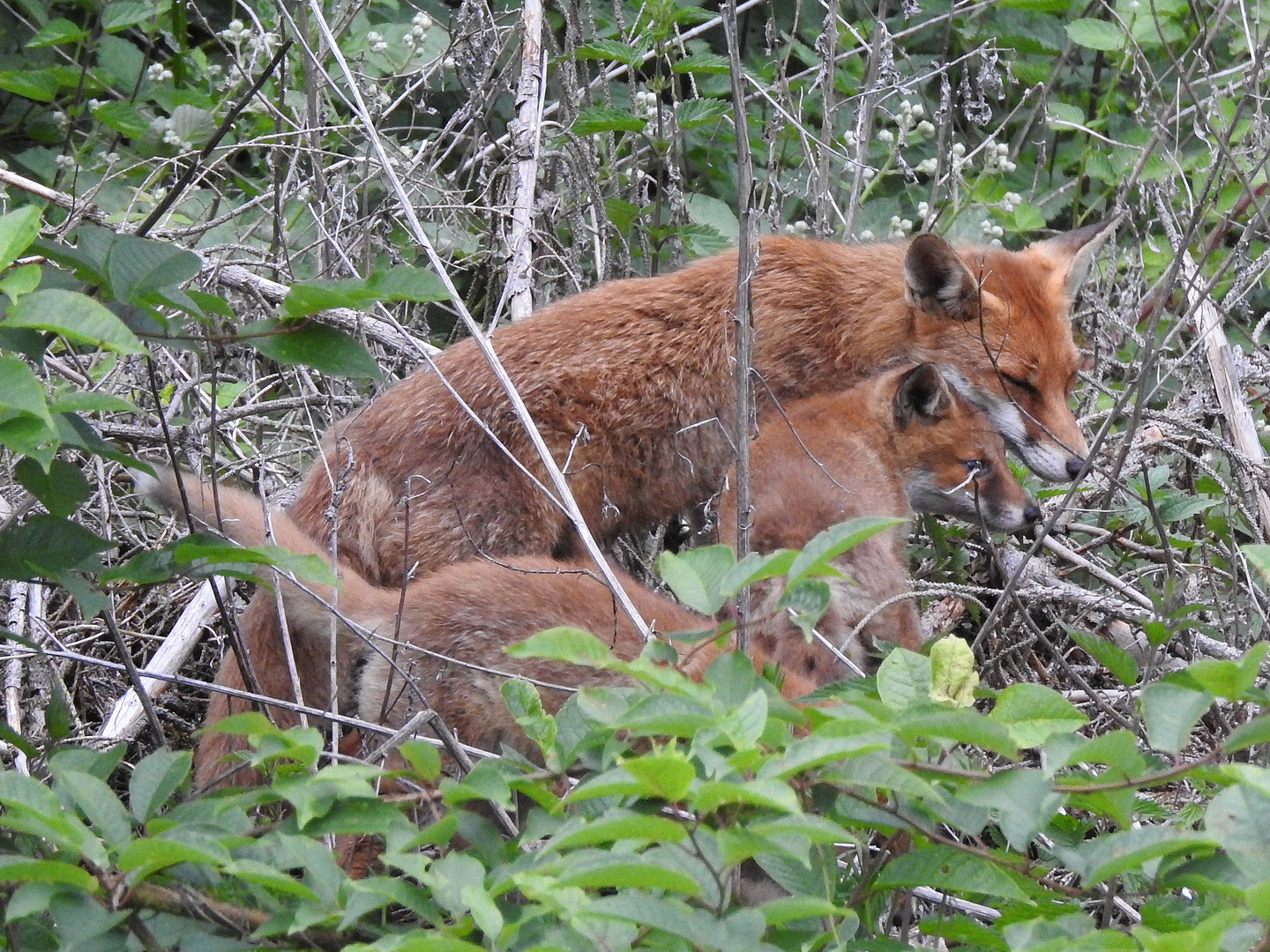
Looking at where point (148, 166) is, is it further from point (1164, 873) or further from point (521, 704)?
point (1164, 873)

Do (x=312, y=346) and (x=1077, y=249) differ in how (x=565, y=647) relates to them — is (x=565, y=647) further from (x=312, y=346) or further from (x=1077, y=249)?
(x=1077, y=249)

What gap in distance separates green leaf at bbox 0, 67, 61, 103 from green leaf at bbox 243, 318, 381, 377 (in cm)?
456

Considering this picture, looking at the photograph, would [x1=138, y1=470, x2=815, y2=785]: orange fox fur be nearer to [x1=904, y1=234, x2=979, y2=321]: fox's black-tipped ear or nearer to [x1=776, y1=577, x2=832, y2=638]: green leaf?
[x1=776, y1=577, x2=832, y2=638]: green leaf

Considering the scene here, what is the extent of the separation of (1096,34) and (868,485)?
11.4ft

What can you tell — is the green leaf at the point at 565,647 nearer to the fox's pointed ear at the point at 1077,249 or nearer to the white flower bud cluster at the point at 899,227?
the fox's pointed ear at the point at 1077,249

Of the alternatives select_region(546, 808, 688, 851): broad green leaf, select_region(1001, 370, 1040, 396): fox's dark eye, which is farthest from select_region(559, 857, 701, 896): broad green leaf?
select_region(1001, 370, 1040, 396): fox's dark eye

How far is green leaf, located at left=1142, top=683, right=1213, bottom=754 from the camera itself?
1.94m

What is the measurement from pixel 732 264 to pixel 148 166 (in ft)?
9.90

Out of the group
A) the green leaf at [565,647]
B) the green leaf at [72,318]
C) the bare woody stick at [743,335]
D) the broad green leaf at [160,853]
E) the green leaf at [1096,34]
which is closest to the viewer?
the broad green leaf at [160,853]

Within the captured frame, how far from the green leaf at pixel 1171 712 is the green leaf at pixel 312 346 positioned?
161 centimetres

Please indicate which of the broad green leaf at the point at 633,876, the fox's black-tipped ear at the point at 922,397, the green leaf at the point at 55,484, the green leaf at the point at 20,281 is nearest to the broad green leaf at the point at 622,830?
the broad green leaf at the point at 633,876

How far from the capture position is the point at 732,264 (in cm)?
542

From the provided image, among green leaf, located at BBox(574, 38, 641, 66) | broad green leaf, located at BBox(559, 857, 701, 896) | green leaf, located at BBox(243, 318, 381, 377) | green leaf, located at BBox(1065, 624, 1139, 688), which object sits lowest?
green leaf, located at BBox(1065, 624, 1139, 688)

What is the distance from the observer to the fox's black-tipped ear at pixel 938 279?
5113mm
